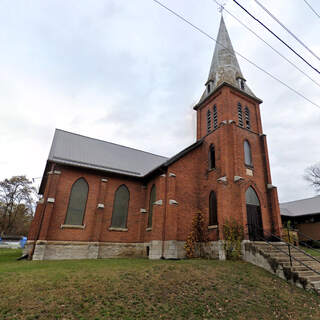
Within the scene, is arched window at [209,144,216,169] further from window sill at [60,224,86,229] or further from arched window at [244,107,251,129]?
window sill at [60,224,86,229]

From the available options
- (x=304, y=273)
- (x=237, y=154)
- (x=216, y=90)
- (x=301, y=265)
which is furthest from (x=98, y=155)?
(x=304, y=273)

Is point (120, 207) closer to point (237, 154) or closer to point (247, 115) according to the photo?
point (237, 154)

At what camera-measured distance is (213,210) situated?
628 inches

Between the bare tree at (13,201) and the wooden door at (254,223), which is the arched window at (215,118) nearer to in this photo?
the wooden door at (254,223)

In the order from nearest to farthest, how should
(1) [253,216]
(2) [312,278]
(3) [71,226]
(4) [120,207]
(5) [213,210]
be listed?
(2) [312,278], (1) [253,216], (5) [213,210], (3) [71,226], (4) [120,207]

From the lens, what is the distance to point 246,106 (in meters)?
19.7

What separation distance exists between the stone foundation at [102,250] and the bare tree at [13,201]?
33998 mm

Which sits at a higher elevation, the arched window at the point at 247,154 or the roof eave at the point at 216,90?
the roof eave at the point at 216,90

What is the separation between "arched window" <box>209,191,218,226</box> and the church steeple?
979 cm

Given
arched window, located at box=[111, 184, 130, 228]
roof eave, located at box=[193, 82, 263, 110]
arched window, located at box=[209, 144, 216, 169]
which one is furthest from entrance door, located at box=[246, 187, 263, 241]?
arched window, located at box=[111, 184, 130, 228]

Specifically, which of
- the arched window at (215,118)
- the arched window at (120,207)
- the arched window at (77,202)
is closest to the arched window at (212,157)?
the arched window at (215,118)

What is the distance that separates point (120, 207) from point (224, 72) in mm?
15988

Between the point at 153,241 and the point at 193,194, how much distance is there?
15.5 feet

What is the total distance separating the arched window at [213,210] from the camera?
51.2 ft
